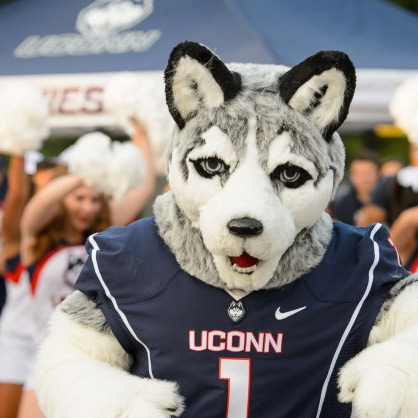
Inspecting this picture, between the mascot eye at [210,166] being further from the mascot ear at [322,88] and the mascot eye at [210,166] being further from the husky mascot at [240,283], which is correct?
the mascot ear at [322,88]

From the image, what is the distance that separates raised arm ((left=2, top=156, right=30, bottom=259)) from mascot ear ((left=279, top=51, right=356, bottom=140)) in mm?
2983

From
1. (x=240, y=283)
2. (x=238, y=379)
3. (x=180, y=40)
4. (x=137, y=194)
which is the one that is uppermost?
(x=240, y=283)

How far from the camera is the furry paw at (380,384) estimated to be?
2715 millimetres

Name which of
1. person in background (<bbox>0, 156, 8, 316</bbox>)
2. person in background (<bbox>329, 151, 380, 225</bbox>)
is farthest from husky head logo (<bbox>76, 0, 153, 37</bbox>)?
person in background (<bbox>0, 156, 8, 316</bbox>)

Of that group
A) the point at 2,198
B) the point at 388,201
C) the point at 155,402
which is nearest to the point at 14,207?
the point at 2,198

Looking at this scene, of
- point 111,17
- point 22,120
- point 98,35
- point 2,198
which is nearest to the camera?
point 22,120

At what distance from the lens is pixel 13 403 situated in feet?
20.0

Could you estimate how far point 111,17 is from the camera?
10477 mm

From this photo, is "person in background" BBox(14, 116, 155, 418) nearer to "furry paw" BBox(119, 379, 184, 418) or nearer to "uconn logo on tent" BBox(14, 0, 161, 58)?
"furry paw" BBox(119, 379, 184, 418)

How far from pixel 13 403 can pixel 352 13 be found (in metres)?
5.44

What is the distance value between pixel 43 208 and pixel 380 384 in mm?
3424

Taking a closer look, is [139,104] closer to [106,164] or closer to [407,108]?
[106,164]

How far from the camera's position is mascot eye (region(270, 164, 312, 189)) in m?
2.95

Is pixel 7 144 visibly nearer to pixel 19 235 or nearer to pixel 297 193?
pixel 19 235
